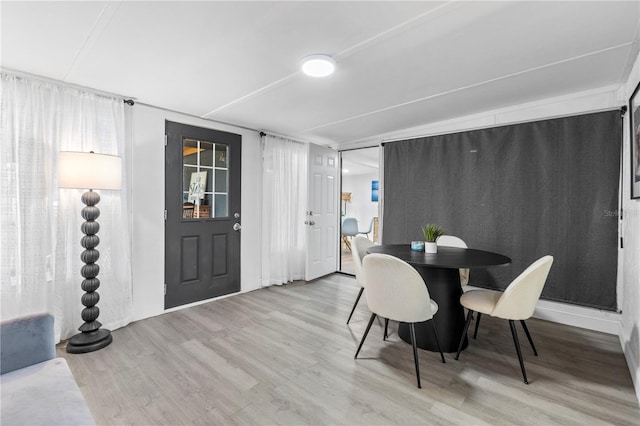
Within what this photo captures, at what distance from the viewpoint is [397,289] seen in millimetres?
2064

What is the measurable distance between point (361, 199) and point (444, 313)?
6.84 m

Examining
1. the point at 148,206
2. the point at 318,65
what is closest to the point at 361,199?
the point at 148,206

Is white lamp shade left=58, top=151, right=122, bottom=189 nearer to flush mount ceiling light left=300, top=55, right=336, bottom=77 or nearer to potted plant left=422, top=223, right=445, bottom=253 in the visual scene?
flush mount ceiling light left=300, top=55, right=336, bottom=77

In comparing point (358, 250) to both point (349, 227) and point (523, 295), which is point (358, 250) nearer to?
point (523, 295)

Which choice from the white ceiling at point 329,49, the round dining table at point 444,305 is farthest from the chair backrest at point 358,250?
the white ceiling at point 329,49

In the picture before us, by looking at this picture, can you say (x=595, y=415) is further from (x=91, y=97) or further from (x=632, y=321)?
(x=91, y=97)

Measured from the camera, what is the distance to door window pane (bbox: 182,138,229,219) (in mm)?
3566

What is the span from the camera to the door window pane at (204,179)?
357 cm

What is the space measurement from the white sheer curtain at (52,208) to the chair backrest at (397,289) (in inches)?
97.3

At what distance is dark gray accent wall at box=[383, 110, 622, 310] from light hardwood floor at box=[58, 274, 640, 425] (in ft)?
2.01

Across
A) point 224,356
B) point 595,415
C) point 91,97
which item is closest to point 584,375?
point 595,415

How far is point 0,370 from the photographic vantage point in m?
1.36

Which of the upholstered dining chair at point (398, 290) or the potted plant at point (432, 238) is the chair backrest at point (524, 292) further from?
the potted plant at point (432, 238)

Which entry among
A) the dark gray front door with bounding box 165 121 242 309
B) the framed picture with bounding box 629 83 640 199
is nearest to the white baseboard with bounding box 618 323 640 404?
the framed picture with bounding box 629 83 640 199
